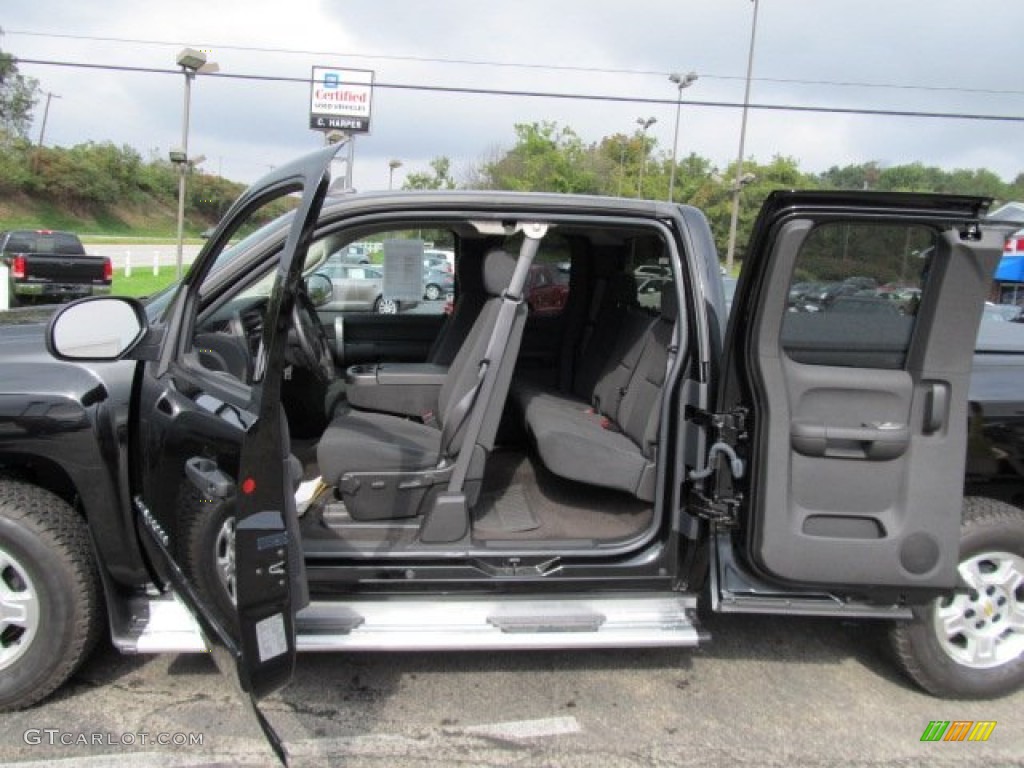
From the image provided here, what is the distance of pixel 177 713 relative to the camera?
2.68m

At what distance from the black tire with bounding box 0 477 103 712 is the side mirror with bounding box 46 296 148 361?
1.75 feet

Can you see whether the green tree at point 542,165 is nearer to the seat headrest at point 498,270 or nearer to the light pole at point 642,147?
the light pole at point 642,147

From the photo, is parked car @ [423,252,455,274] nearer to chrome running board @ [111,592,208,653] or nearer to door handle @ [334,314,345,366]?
door handle @ [334,314,345,366]

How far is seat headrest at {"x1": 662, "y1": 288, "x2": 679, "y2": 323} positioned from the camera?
11.0ft

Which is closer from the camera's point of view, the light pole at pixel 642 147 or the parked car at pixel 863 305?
the parked car at pixel 863 305

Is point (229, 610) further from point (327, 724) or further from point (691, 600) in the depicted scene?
point (691, 600)

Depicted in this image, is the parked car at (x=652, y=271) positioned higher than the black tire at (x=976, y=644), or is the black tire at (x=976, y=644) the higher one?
the parked car at (x=652, y=271)

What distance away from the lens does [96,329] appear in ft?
8.27

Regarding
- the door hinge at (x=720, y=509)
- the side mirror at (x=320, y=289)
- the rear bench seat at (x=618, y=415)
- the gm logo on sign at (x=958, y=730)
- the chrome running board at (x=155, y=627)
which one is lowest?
the gm logo on sign at (x=958, y=730)

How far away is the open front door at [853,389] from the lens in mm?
2426

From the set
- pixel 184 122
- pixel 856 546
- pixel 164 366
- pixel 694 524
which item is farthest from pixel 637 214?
pixel 184 122

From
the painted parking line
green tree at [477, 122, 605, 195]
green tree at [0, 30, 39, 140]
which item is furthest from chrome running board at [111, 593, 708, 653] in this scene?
green tree at [0, 30, 39, 140]

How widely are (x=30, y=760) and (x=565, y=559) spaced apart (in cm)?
181

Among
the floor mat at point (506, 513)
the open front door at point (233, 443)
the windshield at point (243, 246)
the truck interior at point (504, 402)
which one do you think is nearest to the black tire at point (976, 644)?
the truck interior at point (504, 402)
